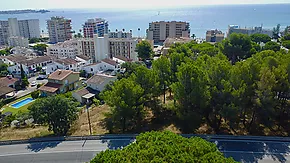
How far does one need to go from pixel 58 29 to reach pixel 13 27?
1032 inches

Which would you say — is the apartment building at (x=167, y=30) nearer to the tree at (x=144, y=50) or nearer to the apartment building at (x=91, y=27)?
the apartment building at (x=91, y=27)

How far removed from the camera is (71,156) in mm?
20422

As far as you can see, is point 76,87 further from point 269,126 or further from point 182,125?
point 269,126

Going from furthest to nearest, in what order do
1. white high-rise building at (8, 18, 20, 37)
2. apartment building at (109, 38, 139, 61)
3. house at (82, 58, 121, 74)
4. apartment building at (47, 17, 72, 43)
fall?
1. white high-rise building at (8, 18, 20, 37)
2. apartment building at (47, 17, 72, 43)
3. apartment building at (109, 38, 139, 61)
4. house at (82, 58, 121, 74)

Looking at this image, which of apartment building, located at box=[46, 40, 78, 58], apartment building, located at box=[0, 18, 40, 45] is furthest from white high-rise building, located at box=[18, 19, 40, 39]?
apartment building, located at box=[46, 40, 78, 58]

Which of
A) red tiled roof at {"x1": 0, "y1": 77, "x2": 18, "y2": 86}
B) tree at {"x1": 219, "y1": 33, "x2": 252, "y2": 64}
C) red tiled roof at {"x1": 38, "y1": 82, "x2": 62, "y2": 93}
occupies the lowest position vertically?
red tiled roof at {"x1": 38, "y1": 82, "x2": 62, "y2": 93}

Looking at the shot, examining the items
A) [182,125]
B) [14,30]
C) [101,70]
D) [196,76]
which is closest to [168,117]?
[182,125]

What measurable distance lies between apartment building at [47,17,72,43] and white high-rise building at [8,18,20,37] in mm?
20124

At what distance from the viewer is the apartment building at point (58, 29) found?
106488 mm

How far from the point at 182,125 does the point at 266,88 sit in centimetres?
882

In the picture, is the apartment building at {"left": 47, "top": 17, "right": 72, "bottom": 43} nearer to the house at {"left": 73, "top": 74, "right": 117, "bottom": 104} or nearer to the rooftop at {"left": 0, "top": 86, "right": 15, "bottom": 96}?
the rooftop at {"left": 0, "top": 86, "right": 15, "bottom": 96}

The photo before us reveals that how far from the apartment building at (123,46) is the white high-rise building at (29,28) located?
72.6 m

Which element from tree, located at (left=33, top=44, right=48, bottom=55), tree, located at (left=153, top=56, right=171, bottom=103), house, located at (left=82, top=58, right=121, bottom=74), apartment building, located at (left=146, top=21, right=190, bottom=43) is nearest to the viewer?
tree, located at (left=153, top=56, right=171, bottom=103)

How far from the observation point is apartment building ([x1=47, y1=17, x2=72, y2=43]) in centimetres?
10649
